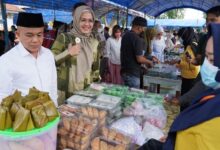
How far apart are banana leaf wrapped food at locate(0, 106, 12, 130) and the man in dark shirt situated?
2.50 metres

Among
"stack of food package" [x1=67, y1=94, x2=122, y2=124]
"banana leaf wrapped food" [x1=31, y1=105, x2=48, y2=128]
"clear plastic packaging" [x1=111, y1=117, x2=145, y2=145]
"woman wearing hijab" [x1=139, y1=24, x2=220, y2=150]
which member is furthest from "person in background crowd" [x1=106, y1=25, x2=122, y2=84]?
"banana leaf wrapped food" [x1=31, y1=105, x2=48, y2=128]

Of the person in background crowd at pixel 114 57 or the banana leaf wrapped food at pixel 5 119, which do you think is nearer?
the banana leaf wrapped food at pixel 5 119

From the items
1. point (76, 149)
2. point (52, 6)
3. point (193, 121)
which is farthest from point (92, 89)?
point (52, 6)

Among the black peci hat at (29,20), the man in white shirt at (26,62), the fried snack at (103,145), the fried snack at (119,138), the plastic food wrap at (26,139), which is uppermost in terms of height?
the black peci hat at (29,20)

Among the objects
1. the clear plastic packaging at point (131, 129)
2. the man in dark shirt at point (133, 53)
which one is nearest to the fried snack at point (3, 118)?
the clear plastic packaging at point (131, 129)

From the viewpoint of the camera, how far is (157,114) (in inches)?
77.6

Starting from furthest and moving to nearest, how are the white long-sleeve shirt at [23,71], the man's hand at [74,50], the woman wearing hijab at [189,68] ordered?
the woman wearing hijab at [189,68] < the man's hand at [74,50] < the white long-sleeve shirt at [23,71]

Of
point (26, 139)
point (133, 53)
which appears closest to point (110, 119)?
point (26, 139)

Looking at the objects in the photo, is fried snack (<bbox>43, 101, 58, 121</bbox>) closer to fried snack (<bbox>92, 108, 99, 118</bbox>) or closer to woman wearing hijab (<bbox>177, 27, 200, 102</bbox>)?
fried snack (<bbox>92, 108, 99, 118</bbox>)

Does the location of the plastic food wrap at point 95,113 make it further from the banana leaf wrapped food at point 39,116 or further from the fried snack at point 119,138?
the banana leaf wrapped food at point 39,116

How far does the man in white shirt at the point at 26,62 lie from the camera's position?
1561 mm

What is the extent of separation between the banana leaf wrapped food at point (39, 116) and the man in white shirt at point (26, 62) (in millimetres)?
549

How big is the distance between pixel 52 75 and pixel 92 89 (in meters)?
0.49

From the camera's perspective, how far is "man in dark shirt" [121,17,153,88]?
3.38 m
